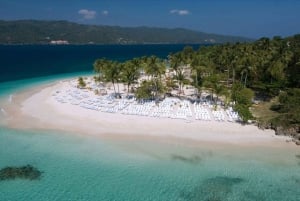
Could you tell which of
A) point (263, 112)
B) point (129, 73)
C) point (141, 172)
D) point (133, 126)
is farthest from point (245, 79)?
point (141, 172)

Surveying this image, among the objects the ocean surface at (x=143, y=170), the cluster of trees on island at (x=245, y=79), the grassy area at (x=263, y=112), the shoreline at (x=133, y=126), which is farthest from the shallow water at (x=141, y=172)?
the cluster of trees on island at (x=245, y=79)

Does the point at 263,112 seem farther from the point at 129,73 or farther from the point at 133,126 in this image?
the point at 129,73

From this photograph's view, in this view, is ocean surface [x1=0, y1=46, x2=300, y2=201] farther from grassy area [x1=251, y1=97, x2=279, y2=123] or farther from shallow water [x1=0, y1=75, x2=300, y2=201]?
grassy area [x1=251, y1=97, x2=279, y2=123]

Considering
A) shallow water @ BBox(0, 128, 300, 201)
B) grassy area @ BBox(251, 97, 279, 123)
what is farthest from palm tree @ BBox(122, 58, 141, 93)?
grassy area @ BBox(251, 97, 279, 123)

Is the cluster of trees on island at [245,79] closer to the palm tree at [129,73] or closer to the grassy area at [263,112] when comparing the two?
the palm tree at [129,73]

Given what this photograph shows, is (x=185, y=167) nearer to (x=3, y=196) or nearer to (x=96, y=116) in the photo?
(x=3, y=196)

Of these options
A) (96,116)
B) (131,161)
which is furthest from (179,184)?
(96,116)
